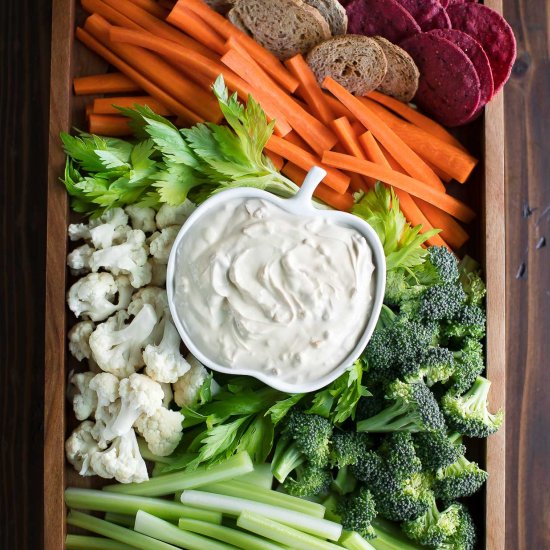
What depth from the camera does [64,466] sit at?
1.96m

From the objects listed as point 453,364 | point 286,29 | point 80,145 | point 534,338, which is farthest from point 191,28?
point 534,338

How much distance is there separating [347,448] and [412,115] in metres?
1.02

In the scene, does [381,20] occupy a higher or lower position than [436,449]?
higher

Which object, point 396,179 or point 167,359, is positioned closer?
point 167,359

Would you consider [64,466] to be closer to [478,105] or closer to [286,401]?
[286,401]

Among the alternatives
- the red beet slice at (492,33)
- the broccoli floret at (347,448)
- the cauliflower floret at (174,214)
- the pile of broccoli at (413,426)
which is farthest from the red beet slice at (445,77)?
the broccoli floret at (347,448)

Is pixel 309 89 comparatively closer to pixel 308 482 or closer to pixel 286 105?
pixel 286 105

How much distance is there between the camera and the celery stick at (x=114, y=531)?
6.31 feet

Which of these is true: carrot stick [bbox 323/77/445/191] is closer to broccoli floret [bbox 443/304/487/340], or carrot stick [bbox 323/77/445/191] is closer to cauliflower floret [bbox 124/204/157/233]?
broccoli floret [bbox 443/304/487/340]

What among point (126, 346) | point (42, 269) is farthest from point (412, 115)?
point (42, 269)

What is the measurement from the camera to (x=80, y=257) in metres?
1.90

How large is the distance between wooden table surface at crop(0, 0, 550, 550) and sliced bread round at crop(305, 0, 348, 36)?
616 millimetres

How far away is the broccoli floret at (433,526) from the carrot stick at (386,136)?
958 mm

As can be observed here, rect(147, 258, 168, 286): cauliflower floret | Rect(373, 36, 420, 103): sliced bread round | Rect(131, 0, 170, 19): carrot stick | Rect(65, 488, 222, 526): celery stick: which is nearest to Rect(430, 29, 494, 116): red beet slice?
Rect(373, 36, 420, 103): sliced bread round
